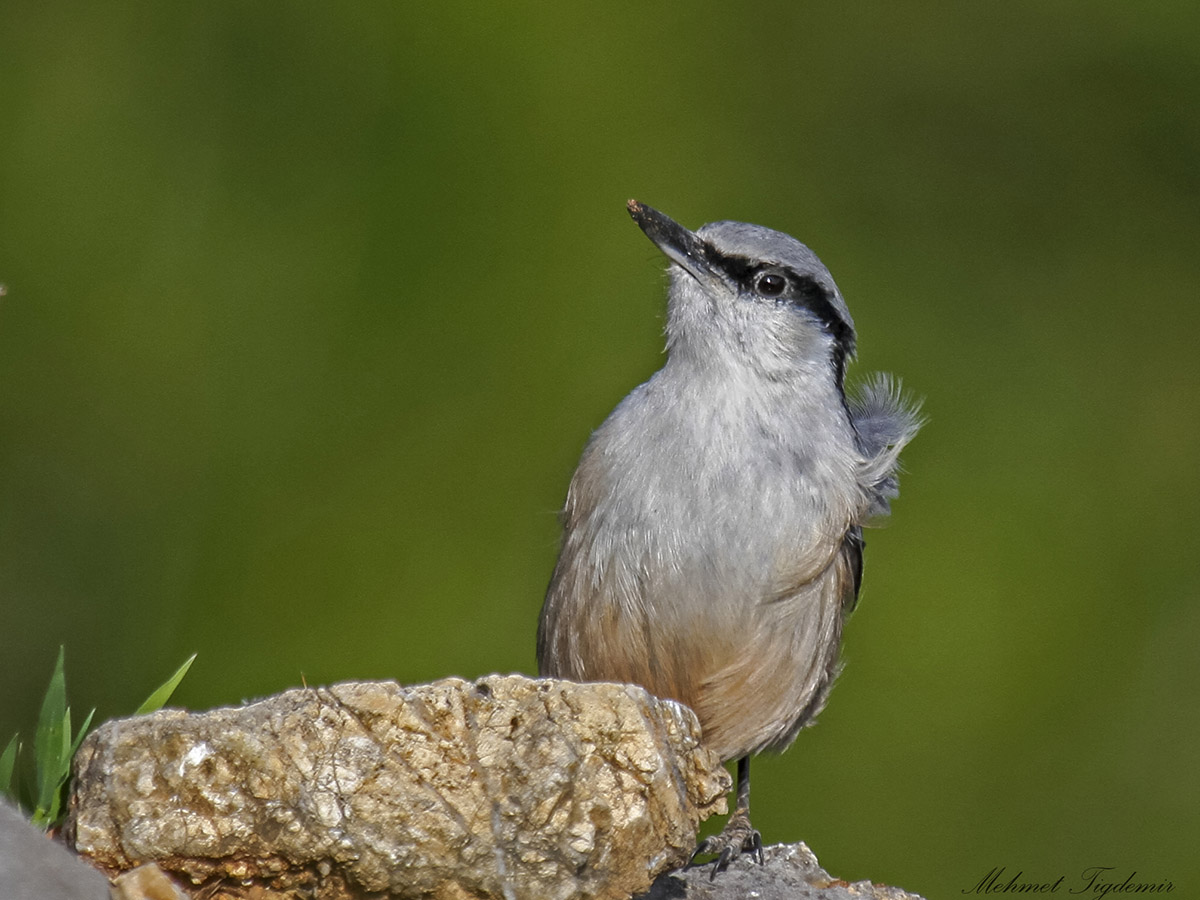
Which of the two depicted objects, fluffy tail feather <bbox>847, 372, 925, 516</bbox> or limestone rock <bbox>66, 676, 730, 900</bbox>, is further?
fluffy tail feather <bbox>847, 372, 925, 516</bbox>

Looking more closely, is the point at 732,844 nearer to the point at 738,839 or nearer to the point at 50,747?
the point at 738,839

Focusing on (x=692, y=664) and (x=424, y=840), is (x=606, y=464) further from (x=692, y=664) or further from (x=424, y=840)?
(x=424, y=840)

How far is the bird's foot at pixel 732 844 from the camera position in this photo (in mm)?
2773

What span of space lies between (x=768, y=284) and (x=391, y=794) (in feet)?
6.34

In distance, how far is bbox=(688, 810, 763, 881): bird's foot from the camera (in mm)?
2773

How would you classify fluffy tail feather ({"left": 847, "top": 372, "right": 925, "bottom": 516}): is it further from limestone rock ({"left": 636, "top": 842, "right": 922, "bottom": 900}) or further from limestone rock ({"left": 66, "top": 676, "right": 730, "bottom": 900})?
limestone rock ({"left": 66, "top": 676, "right": 730, "bottom": 900})

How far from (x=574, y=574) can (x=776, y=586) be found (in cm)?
51

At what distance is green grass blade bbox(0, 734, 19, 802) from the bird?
4.71ft

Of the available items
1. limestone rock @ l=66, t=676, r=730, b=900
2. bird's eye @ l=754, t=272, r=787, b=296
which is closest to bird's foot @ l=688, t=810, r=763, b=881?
limestone rock @ l=66, t=676, r=730, b=900

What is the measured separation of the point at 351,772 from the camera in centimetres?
184

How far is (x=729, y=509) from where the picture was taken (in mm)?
3051

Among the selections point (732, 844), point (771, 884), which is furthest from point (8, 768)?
point (732, 844)

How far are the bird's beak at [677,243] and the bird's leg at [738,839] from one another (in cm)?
137

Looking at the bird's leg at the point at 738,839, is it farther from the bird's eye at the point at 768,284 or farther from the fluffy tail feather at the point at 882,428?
the bird's eye at the point at 768,284
